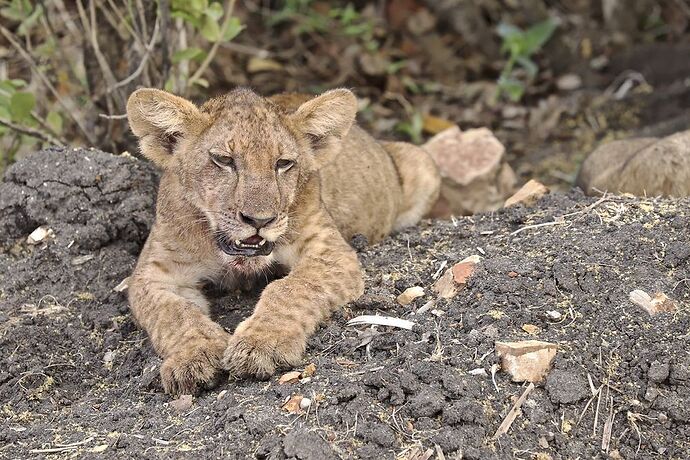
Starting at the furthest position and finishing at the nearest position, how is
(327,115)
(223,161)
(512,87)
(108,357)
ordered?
(512,87), (327,115), (108,357), (223,161)

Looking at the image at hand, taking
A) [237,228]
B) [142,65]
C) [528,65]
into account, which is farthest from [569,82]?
[237,228]

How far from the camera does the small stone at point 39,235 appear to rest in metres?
6.23

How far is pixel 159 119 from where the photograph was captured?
215 inches

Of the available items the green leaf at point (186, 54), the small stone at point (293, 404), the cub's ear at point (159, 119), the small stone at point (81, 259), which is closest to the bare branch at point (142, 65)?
the green leaf at point (186, 54)

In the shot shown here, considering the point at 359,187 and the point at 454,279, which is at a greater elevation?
the point at 454,279

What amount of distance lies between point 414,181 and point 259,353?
340 centimetres

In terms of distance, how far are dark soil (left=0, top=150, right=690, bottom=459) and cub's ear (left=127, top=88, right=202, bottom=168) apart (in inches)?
35.7

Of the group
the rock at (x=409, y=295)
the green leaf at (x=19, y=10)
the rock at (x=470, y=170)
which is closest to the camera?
the rock at (x=409, y=295)

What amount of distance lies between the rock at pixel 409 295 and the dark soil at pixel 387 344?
0.07 metres

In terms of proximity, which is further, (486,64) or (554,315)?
(486,64)

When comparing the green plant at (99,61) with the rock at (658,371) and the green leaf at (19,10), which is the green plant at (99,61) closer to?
the green leaf at (19,10)

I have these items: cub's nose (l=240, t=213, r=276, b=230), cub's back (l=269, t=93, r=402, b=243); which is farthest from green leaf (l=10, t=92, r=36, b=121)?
cub's nose (l=240, t=213, r=276, b=230)

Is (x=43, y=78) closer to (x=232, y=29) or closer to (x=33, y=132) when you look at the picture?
(x=33, y=132)

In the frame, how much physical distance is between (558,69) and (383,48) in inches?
78.3
